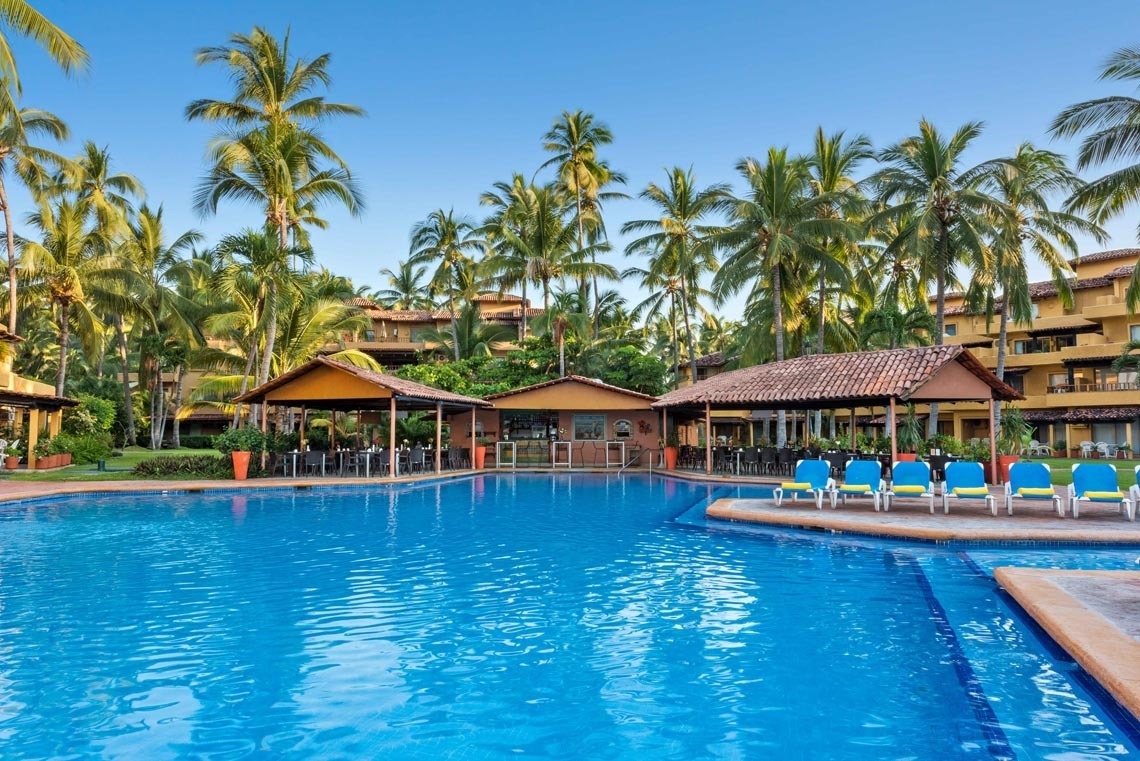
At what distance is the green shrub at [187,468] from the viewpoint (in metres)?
20.1

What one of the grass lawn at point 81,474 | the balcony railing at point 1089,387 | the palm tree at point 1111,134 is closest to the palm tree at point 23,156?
the grass lawn at point 81,474

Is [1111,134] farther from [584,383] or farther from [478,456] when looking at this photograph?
[478,456]

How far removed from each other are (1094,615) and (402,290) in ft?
163

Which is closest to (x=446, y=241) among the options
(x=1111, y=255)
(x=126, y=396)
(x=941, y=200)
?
(x=126, y=396)

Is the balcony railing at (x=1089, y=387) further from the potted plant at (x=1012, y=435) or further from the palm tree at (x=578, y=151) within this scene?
the palm tree at (x=578, y=151)

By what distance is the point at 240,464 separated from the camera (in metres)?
19.6

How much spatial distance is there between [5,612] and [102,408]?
25.9 m

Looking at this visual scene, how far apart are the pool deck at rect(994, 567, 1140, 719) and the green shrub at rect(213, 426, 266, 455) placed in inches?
727

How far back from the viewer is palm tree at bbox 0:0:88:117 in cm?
1291

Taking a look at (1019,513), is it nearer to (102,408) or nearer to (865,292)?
(865,292)

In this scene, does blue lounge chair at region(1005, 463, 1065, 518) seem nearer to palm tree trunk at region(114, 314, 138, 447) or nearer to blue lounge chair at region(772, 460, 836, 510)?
blue lounge chair at region(772, 460, 836, 510)

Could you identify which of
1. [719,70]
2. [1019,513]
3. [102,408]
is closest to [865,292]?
[719,70]

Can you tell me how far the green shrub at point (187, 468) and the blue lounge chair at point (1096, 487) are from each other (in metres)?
19.5

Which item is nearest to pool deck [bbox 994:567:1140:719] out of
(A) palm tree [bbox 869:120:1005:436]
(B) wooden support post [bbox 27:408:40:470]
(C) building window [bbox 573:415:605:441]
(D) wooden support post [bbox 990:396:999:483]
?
(D) wooden support post [bbox 990:396:999:483]
